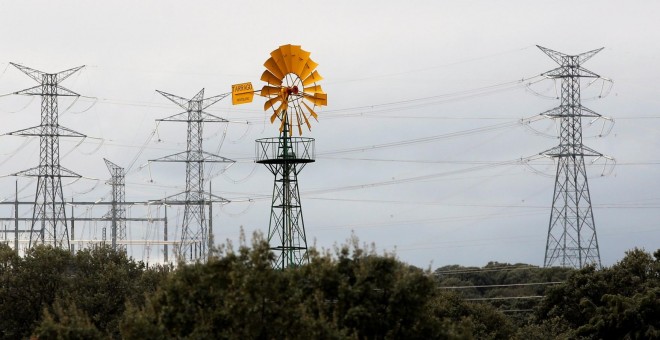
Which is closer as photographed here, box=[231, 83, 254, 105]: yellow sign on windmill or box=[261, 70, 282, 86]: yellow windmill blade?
box=[261, 70, 282, 86]: yellow windmill blade

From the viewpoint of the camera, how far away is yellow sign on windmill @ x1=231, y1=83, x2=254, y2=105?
2886 inches

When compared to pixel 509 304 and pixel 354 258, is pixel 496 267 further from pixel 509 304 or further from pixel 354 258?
pixel 354 258

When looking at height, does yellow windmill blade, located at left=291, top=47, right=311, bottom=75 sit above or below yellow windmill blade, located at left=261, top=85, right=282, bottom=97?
above

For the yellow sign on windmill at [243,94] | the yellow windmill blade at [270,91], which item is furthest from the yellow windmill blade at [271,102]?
the yellow sign on windmill at [243,94]

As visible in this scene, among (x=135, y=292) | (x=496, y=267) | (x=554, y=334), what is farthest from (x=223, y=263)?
(x=496, y=267)

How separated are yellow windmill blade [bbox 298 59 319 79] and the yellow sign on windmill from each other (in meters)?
5.53

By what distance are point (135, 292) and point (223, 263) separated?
37.4 m

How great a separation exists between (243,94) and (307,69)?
6.47 m

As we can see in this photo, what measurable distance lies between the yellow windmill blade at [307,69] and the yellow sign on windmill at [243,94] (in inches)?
218

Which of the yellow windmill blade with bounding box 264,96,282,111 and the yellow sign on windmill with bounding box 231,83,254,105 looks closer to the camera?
the yellow windmill blade with bounding box 264,96,282,111

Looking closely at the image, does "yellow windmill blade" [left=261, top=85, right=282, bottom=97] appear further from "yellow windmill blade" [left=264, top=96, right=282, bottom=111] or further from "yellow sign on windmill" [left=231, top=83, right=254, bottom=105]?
"yellow sign on windmill" [left=231, top=83, right=254, bottom=105]

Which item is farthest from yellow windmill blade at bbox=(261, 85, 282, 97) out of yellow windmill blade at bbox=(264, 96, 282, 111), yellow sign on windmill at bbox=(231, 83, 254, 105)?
yellow sign on windmill at bbox=(231, 83, 254, 105)

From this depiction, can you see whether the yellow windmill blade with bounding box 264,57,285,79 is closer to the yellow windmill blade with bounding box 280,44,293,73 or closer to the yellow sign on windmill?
the yellow windmill blade with bounding box 280,44,293,73

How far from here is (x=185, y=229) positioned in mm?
138750
